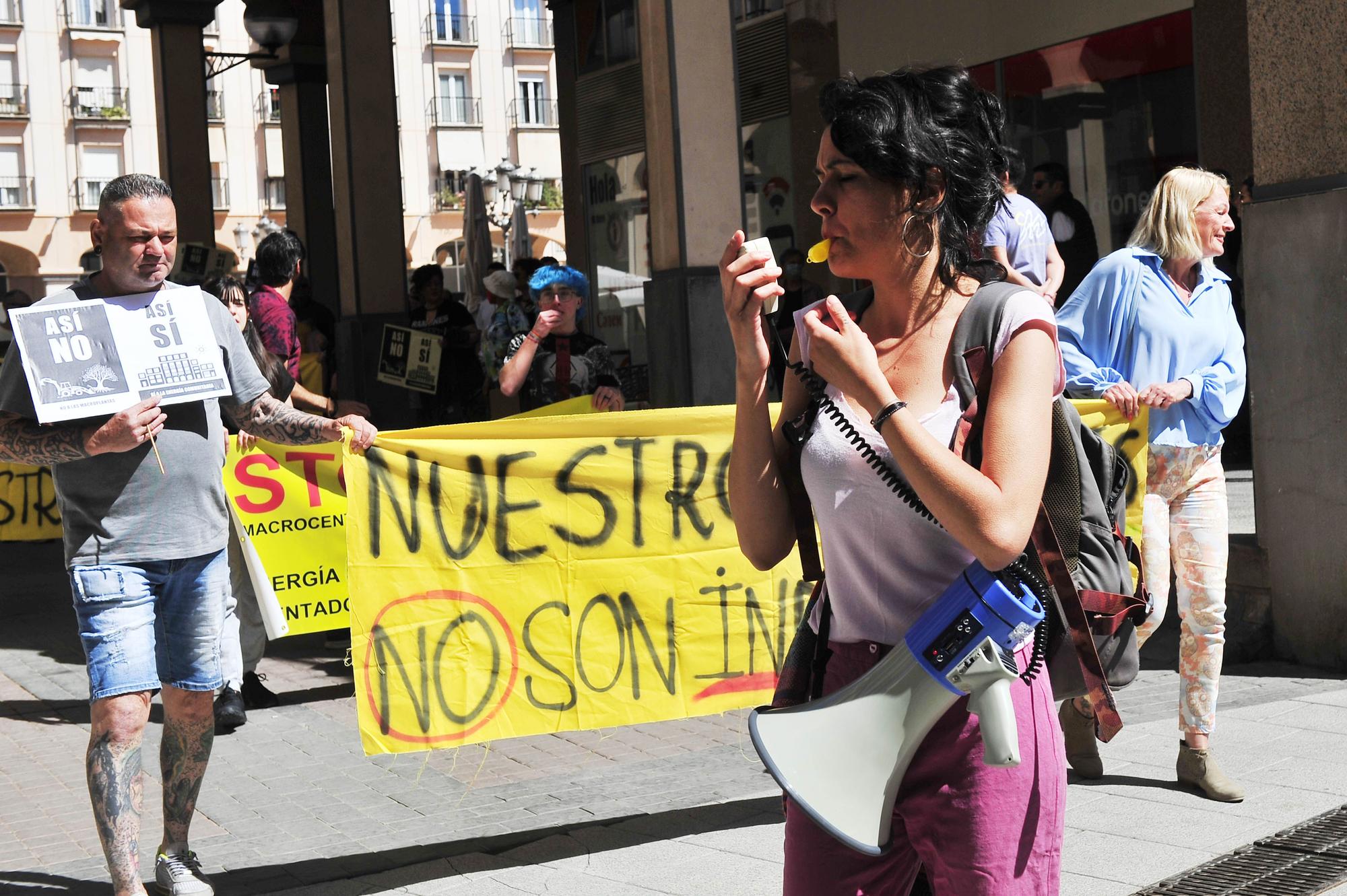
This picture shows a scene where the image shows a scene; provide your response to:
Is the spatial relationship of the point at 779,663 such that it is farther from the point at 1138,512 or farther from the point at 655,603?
the point at 1138,512

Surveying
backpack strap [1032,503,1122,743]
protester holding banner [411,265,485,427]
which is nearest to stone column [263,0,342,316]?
protester holding banner [411,265,485,427]

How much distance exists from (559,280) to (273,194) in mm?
57497

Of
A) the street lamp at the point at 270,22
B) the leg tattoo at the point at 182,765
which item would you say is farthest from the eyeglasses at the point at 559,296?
the street lamp at the point at 270,22

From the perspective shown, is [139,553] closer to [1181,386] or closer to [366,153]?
[1181,386]

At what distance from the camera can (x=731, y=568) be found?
527 centimetres

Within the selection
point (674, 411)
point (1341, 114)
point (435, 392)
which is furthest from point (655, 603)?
point (435, 392)

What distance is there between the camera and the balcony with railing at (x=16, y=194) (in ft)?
185

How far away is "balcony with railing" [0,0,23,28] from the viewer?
57.0 meters

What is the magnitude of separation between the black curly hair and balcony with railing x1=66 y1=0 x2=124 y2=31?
62.1 metres

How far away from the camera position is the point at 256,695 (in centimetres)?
716

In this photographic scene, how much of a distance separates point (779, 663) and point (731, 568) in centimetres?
36

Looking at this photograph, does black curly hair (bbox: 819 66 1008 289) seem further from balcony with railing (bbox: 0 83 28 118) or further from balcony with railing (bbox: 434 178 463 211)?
balcony with railing (bbox: 0 83 28 118)

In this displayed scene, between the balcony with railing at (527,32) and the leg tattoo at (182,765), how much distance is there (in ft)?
205

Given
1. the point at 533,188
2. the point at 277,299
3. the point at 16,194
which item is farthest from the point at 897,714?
the point at 16,194
